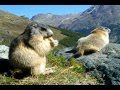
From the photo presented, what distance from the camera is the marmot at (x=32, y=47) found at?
30.7 ft

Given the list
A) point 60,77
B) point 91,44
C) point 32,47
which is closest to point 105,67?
point 60,77

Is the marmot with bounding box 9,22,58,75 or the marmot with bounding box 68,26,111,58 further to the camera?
the marmot with bounding box 68,26,111,58

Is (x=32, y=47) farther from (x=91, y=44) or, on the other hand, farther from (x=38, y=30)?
(x=91, y=44)

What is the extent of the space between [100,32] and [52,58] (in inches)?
259

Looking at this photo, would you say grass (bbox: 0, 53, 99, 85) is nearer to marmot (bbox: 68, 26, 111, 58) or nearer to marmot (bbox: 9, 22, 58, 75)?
marmot (bbox: 9, 22, 58, 75)

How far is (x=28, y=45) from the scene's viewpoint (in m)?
9.43

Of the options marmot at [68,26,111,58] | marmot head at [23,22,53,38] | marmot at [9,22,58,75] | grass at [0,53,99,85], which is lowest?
marmot at [68,26,111,58]

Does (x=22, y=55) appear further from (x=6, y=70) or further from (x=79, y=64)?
(x=79, y=64)

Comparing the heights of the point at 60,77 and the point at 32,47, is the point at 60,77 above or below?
below

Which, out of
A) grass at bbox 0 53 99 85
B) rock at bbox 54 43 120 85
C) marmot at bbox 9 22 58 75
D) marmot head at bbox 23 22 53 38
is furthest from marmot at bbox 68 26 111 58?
marmot head at bbox 23 22 53 38

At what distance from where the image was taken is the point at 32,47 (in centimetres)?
943

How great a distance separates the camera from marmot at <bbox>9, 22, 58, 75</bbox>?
9352 millimetres

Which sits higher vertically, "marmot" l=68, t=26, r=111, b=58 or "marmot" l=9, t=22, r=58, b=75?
"marmot" l=9, t=22, r=58, b=75
